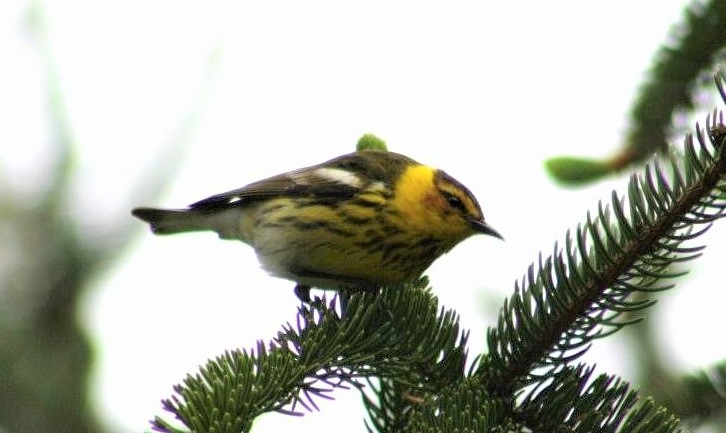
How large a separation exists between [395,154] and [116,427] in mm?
3024

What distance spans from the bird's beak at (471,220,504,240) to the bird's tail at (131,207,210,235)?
1573 millimetres

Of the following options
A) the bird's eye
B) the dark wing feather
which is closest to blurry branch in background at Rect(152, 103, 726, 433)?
the bird's eye

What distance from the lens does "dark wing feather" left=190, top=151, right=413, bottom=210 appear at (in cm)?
436

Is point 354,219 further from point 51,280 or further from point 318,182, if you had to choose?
point 51,280

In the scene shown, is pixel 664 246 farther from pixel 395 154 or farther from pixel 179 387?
Result: pixel 395 154

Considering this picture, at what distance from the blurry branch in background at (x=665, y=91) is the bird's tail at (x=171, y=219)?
2409mm

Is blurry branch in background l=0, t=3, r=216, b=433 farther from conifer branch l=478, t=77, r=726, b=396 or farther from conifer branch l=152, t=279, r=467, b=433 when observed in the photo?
conifer branch l=478, t=77, r=726, b=396

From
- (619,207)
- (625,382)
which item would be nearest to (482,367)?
(625,382)

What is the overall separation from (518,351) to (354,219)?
1749 millimetres

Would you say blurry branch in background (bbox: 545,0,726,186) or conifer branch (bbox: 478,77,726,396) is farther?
blurry branch in background (bbox: 545,0,726,186)

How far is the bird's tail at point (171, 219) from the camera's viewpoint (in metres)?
4.78

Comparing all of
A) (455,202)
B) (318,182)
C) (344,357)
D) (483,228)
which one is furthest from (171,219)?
(344,357)

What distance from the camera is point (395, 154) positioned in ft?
14.8

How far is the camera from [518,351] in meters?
2.41
